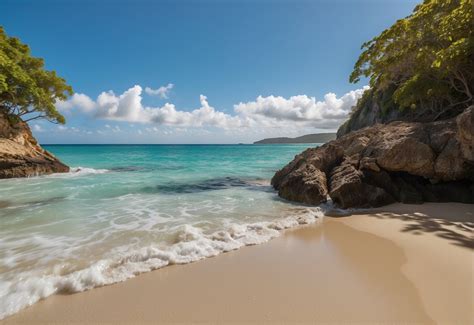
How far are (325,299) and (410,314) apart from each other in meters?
0.95

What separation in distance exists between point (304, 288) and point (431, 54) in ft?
45.5

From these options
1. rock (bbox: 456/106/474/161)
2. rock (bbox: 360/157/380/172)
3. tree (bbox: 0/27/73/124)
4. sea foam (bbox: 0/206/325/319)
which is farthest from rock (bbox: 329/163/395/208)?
tree (bbox: 0/27/73/124)

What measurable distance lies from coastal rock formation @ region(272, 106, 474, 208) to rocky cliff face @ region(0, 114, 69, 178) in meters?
20.2

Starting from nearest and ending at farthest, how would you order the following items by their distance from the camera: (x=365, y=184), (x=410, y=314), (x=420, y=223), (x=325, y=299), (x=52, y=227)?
(x=410, y=314), (x=325, y=299), (x=420, y=223), (x=52, y=227), (x=365, y=184)

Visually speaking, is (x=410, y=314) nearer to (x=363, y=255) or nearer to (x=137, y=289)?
(x=363, y=255)

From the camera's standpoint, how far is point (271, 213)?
7.40 meters

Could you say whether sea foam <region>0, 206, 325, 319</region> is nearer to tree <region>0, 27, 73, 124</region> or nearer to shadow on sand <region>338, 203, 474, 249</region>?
shadow on sand <region>338, 203, 474, 249</region>

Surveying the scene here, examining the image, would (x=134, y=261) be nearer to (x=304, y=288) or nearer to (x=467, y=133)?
(x=304, y=288)

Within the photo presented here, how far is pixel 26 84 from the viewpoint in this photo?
17.6 m

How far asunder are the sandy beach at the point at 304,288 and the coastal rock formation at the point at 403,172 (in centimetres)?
302

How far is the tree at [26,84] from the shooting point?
55.3ft

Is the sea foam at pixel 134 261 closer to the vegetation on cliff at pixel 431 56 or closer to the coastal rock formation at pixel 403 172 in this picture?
the coastal rock formation at pixel 403 172

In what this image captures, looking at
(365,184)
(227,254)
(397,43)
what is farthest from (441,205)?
(397,43)

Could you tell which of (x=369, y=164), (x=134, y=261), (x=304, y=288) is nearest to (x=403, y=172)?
(x=369, y=164)
